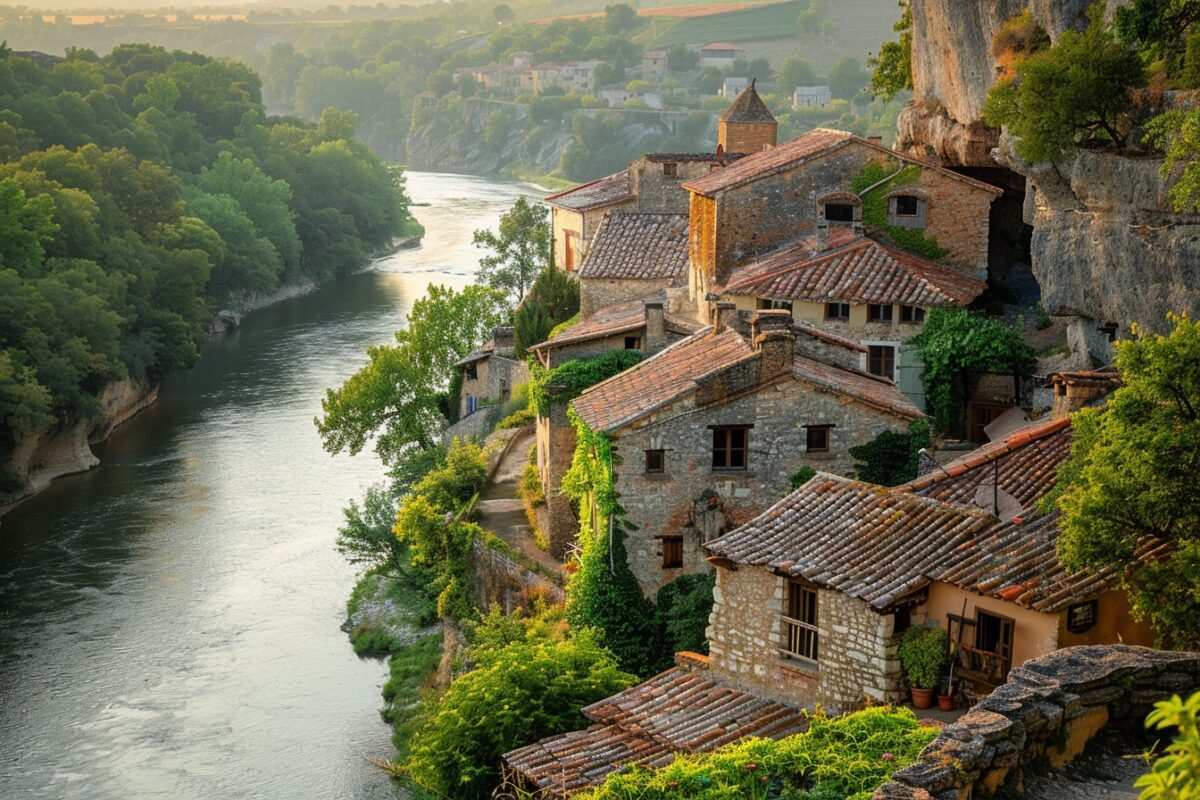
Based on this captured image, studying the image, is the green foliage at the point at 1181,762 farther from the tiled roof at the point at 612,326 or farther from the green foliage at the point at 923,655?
the tiled roof at the point at 612,326

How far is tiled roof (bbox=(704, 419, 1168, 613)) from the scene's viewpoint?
15.9 meters

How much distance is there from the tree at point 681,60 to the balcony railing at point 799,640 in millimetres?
151935

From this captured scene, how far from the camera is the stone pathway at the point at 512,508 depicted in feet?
93.1

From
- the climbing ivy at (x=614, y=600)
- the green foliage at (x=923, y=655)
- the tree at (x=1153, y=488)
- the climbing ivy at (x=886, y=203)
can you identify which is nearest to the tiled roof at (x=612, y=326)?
the climbing ivy at (x=886, y=203)

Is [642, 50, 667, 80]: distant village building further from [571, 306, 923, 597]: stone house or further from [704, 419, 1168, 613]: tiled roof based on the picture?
[704, 419, 1168, 613]: tiled roof

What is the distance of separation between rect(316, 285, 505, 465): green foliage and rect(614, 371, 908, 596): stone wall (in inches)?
699

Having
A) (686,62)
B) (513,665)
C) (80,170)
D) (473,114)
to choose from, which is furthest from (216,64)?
(513,665)

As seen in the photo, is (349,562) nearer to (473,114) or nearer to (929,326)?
(929,326)

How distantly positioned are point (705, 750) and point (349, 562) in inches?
827

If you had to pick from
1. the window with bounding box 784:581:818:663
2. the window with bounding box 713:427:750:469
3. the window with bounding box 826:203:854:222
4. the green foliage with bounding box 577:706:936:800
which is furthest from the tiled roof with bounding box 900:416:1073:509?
the window with bounding box 826:203:854:222

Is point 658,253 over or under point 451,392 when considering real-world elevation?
over

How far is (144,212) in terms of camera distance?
215 ft

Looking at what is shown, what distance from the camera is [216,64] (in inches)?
3942

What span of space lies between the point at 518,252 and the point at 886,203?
105 ft
